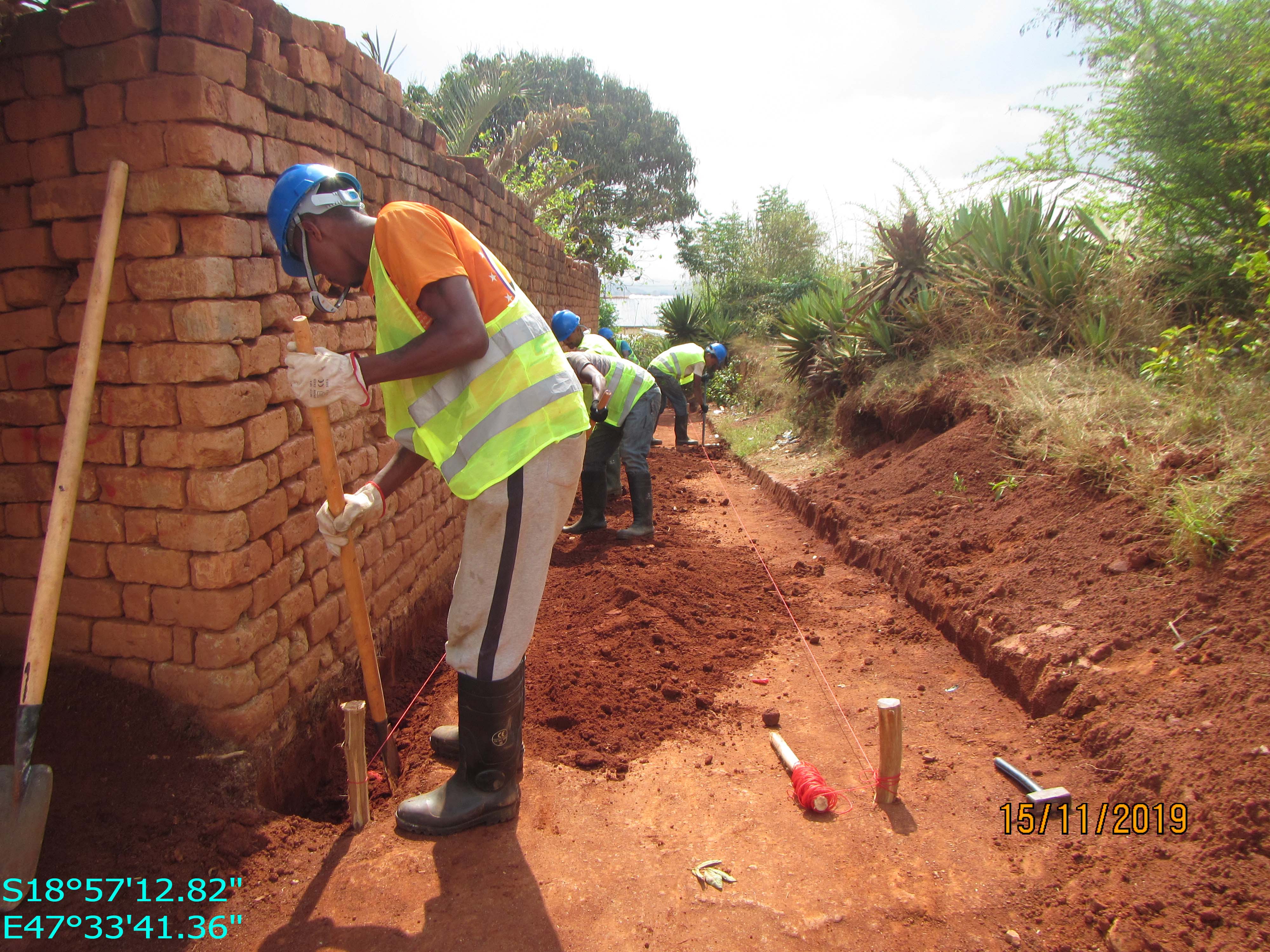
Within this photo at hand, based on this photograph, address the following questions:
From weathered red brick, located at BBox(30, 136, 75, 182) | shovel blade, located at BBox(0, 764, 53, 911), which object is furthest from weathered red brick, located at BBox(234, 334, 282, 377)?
shovel blade, located at BBox(0, 764, 53, 911)

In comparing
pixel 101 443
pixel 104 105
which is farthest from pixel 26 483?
pixel 104 105

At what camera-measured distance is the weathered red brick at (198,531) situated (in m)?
2.40

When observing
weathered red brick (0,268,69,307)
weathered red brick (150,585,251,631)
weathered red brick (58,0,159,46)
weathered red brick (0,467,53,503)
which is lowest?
weathered red brick (150,585,251,631)

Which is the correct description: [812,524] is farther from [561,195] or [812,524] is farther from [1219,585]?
[561,195]

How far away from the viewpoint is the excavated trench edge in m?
3.16

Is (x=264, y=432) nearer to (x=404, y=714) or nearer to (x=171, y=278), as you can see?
(x=171, y=278)

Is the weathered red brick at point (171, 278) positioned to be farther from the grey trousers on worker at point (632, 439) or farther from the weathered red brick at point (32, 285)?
the grey trousers on worker at point (632, 439)

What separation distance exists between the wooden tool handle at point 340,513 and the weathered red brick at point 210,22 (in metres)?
0.88

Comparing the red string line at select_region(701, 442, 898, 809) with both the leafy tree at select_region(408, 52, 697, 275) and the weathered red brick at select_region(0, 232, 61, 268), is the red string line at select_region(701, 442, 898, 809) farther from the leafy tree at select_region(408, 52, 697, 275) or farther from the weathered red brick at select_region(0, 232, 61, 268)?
the leafy tree at select_region(408, 52, 697, 275)

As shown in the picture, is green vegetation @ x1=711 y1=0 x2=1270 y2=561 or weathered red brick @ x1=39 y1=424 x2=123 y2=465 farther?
green vegetation @ x1=711 y1=0 x2=1270 y2=561
